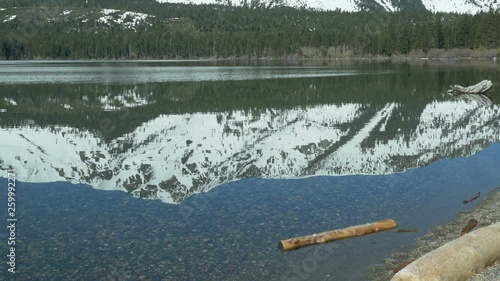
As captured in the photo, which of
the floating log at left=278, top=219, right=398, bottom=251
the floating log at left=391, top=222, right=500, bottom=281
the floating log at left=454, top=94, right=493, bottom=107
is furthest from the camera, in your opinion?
the floating log at left=454, top=94, right=493, bottom=107

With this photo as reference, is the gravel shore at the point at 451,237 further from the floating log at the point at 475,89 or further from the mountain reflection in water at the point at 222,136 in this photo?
the floating log at the point at 475,89

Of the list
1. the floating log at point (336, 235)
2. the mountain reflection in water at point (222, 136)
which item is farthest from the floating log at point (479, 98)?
the floating log at point (336, 235)

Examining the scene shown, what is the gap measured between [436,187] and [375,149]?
7851mm

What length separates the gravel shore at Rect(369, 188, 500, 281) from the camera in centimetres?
1151

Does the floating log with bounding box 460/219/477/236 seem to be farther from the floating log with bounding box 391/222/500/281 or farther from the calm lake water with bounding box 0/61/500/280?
the floating log with bounding box 391/222/500/281

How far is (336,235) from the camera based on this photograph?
15.0 meters

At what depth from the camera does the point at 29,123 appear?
3831 cm

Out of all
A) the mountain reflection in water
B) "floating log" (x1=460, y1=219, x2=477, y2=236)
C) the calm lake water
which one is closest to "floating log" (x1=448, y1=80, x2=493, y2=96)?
the mountain reflection in water

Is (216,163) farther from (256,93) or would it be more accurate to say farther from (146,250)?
(256,93)

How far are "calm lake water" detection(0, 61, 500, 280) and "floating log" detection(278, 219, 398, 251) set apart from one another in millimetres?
258

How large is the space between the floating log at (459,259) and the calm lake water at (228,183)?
95.5 inches

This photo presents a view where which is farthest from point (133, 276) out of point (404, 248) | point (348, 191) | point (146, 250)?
point (348, 191)

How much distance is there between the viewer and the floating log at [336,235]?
14422 millimetres

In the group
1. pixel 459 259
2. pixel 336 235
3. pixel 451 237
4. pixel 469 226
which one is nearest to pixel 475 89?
pixel 469 226
